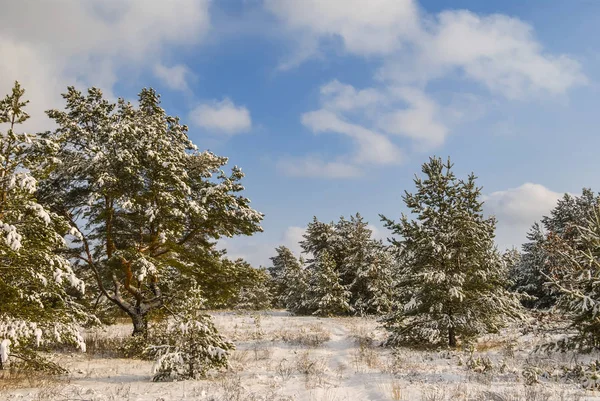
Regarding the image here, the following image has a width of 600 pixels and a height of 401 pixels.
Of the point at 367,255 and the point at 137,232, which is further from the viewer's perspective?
the point at 367,255

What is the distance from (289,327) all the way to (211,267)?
869cm

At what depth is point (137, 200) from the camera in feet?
46.4

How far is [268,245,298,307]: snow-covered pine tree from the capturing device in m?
42.9

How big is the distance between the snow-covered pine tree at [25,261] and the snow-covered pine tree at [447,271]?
1107 centimetres

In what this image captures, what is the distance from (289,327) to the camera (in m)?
22.4

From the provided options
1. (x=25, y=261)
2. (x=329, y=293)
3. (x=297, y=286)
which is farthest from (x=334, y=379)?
(x=297, y=286)

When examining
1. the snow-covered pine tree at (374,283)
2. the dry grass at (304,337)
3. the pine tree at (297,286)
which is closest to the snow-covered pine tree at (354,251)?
the snow-covered pine tree at (374,283)

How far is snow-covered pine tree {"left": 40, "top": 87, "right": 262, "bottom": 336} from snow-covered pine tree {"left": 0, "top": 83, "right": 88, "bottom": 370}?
3.02m

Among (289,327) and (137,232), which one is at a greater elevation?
(137,232)

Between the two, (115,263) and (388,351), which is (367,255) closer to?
(388,351)

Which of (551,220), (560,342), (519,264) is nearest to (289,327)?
(560,342)

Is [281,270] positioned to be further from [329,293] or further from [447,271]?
[447,271]

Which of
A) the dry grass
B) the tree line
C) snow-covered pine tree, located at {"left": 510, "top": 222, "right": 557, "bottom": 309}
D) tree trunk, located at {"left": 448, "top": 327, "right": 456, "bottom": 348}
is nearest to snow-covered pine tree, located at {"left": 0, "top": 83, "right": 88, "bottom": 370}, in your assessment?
the tree line

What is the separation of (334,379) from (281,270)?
Result: 43489 millimetres
